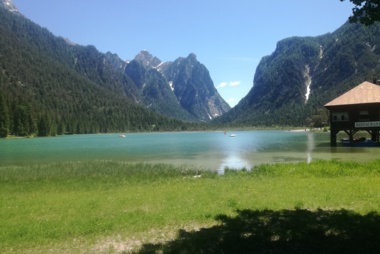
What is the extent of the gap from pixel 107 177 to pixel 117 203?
11.4 metres

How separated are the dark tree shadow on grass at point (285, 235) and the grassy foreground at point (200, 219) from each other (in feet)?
0.08

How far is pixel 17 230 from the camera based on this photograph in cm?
1172

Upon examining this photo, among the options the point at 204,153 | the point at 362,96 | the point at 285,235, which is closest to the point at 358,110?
the point at 362,96

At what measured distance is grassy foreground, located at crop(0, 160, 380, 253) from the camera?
9.26 metres

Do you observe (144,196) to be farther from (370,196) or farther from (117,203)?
(370,196)

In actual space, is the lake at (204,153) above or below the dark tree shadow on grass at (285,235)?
below

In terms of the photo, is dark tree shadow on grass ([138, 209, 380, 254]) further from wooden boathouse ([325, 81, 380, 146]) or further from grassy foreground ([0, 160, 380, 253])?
wooden boathouse ([325, 81, 380, 146])

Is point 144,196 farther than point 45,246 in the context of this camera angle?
Yes

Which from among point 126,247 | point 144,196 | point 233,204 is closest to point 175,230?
point 126,247

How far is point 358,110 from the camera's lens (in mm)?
54719

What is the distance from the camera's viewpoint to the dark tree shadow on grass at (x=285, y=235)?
28.3 feet

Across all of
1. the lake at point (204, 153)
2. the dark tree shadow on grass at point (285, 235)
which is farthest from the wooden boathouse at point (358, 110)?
the dark tree shadow on grass at point (285, 235)

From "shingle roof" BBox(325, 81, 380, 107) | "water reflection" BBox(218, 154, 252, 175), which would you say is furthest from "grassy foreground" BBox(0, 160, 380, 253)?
"shingle roof" BBox(325, 81, 380, 107)

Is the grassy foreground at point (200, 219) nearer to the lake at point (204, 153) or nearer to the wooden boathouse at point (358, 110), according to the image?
the lake at point (204, 153)
